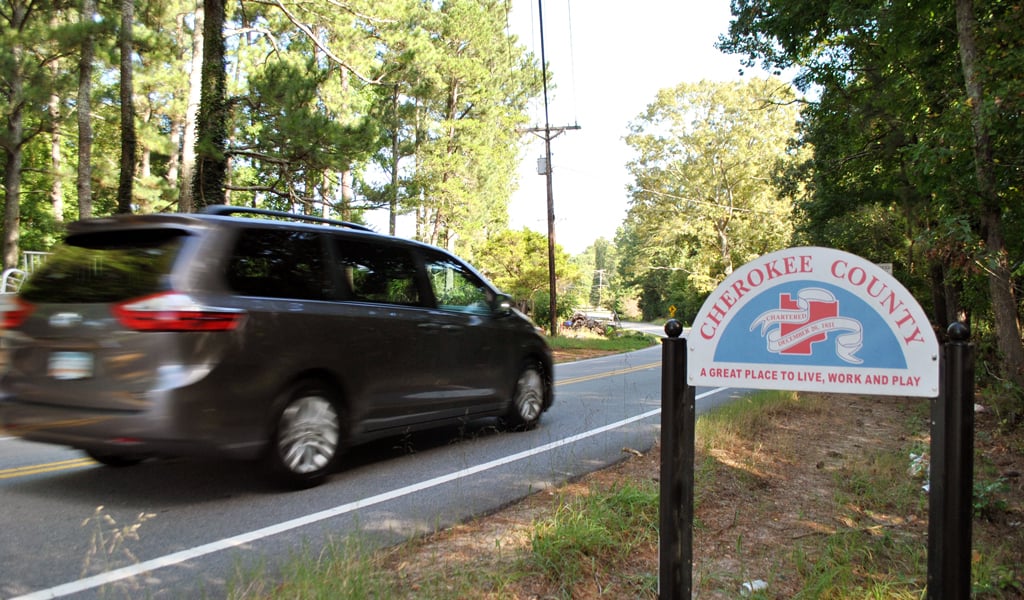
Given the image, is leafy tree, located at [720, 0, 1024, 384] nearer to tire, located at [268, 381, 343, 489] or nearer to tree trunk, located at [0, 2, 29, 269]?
tire, located at [268, 381, 343, 489]

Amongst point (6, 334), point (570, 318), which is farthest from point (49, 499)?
point (570, 318)

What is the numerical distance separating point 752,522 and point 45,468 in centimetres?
518

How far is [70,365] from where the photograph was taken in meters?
4.16

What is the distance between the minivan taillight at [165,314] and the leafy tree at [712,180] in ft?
134

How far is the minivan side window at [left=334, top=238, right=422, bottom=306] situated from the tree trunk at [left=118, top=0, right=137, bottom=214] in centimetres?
1109

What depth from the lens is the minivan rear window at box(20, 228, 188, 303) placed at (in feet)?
13.6

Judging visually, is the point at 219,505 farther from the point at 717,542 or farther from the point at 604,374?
the point at 604,374

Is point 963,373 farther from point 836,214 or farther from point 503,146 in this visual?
point 503,146

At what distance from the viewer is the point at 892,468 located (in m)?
5.51

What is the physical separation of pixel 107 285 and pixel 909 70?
1092 centimetres

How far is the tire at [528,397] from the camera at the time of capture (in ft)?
23.1

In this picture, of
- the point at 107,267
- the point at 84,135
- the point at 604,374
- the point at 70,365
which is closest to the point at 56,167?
the point at 84,135

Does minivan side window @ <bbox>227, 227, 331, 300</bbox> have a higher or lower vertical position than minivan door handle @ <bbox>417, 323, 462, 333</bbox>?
higher

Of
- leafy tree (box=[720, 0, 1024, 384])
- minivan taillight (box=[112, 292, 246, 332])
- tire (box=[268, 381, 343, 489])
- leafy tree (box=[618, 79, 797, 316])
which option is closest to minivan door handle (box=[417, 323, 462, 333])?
tire (box=[268, 381, 343, 489])
